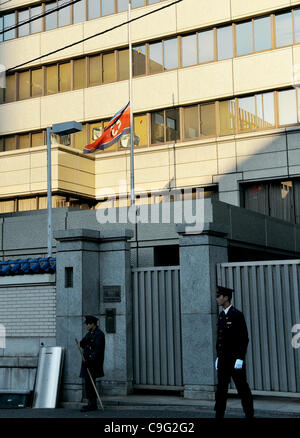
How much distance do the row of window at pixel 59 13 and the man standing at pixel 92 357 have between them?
66.3ft

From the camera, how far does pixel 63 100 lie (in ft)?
97.9

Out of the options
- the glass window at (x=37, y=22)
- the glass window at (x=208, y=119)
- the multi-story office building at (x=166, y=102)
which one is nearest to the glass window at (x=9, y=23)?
the multi-story office building at (x=166, y=102)

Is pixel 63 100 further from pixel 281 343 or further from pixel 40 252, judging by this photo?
pixel 281 343

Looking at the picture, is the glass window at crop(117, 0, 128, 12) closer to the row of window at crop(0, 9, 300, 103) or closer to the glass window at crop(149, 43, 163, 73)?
the row of window at crop(0, 9, 300, 103)

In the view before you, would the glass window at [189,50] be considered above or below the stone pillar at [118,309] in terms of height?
above

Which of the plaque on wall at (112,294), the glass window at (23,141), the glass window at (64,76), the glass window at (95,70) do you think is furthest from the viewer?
the glass window at (23,141)

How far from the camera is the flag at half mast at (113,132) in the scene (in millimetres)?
21859

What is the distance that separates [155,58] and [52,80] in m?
5.52

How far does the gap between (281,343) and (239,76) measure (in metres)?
16.7

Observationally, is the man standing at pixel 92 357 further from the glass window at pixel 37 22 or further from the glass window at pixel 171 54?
the glass window at pixel 37 22

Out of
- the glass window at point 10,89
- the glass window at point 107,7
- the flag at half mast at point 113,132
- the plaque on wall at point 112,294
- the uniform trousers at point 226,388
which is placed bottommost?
the uniform trousers at point 226,388

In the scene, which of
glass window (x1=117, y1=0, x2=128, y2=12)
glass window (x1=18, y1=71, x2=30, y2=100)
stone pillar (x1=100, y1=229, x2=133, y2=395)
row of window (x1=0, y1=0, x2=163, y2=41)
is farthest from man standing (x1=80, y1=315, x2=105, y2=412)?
glass window (x1=18, y1=71, x2=30, y2=100)

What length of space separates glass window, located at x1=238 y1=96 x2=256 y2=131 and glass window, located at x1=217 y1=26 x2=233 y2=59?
2056 mm
